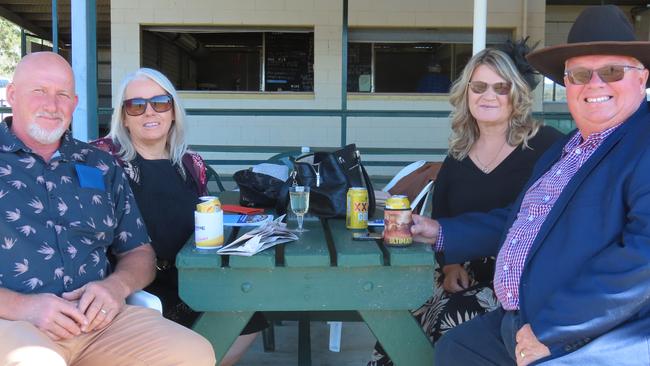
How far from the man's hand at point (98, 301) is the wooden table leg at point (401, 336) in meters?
0.75

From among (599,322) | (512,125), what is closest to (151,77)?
(512,125)

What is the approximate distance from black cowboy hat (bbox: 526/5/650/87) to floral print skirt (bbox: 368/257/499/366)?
0.87m

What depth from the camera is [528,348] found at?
1.56 metres

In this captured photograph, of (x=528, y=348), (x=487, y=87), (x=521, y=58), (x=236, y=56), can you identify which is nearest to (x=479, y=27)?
(x=521, y=58)

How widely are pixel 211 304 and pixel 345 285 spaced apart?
40cm

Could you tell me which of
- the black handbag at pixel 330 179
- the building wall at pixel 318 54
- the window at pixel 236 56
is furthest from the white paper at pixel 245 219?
the window at pixel 236 56

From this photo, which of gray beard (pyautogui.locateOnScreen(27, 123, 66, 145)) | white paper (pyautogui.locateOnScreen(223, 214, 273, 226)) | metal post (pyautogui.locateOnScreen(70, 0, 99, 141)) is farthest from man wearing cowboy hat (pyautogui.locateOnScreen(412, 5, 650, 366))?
metal post (pyautogui.locateOnScreen(70, 0, 99, 141))

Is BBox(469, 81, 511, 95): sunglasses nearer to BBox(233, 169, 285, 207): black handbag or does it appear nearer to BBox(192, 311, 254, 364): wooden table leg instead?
BBox(233, 169, 285, 207): black handbag

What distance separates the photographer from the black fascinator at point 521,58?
8.17 feet

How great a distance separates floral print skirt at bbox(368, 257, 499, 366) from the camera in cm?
213

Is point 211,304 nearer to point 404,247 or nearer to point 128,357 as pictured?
point 128,357

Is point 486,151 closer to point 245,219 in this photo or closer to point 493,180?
point 493,180

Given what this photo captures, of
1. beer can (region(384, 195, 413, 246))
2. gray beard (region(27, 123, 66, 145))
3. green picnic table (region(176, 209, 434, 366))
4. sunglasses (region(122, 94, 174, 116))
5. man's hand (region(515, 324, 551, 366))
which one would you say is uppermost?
sunglasses (region(122, 94, 174, 116))

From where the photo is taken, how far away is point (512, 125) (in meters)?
2.46
